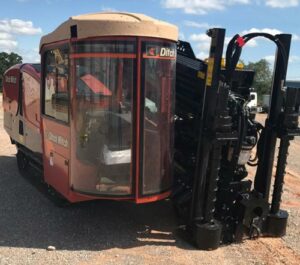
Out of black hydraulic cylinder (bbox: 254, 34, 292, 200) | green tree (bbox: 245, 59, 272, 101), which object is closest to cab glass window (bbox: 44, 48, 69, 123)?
black hydraulic cylinder (bbox: 254, 34, 292, 200)

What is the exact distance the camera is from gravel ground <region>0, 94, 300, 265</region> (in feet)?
15.5

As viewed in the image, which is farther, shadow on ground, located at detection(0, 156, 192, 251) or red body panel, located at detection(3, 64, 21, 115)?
red body panel, located at detection(3, 64, 21, 115)

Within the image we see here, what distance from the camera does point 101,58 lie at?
4.59 meters

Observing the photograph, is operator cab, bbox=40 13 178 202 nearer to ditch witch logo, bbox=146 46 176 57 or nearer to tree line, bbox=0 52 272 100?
ditch witch logo, bbox=146 46 176 57

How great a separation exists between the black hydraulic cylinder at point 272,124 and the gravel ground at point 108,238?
0.71 meters

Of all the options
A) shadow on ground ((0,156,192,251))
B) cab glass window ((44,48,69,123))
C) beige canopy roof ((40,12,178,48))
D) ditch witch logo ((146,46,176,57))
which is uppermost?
beige canopy roof ((40,12,178,48))

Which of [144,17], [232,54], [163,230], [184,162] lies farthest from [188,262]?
[144,17]

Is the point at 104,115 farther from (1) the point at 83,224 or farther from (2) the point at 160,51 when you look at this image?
(1) the point at 83,224

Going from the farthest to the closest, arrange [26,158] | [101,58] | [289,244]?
[26,158] < [289,244] < [101,58]

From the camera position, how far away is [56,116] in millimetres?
5426

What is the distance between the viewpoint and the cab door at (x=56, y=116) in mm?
5066

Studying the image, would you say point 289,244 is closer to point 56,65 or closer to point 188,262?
point 188,262

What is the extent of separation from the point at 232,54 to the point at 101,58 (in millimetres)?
1422

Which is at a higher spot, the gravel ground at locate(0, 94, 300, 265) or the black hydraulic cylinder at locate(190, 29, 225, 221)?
the black hydraulic cylinder at locate(190, 29, 225, 221)
